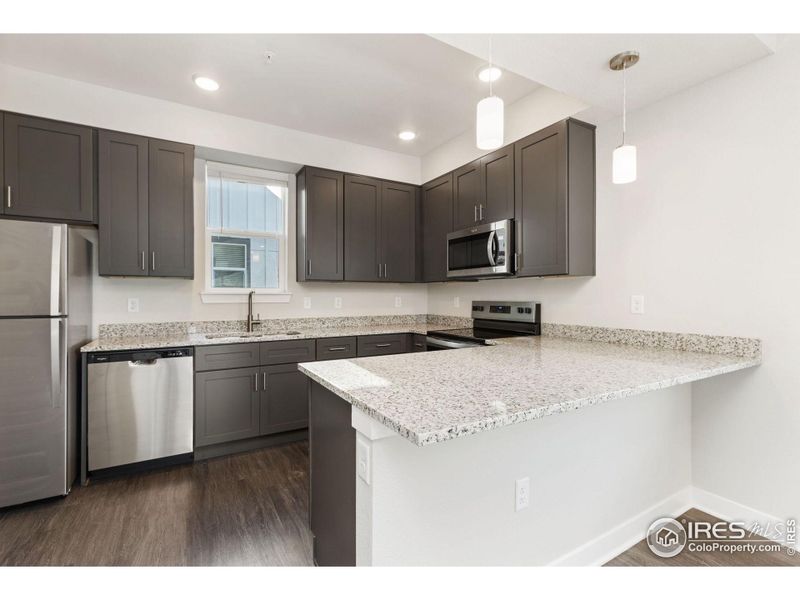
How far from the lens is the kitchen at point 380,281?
1.42 meters

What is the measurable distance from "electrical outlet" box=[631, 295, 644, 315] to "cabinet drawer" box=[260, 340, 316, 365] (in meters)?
2.39

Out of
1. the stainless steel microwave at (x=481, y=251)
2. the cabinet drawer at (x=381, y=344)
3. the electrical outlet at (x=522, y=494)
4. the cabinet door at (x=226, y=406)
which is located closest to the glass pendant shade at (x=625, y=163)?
the stainless steel microwave at (x=481, y=251)

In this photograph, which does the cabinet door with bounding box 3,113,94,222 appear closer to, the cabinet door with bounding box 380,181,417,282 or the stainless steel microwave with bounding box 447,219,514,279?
the cabinet door with bounding box 380,181,417,282

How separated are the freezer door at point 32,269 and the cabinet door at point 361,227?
81.4 inches

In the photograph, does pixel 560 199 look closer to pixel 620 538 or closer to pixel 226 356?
pixel 620 538

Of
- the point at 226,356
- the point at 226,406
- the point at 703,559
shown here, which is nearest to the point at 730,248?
the point at 703,559

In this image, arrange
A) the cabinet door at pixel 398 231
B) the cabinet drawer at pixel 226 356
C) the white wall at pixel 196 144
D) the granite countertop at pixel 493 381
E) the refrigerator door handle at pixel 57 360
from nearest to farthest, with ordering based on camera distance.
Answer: the granite countertop at pixel 493 381 → the refrigerator door handle at pixel 57 360 → the white wall at pixel 196 144 → the cabinet drawer at pixel 226 356 → the cabinet door at pixel 398 231

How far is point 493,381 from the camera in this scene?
4.51 ft

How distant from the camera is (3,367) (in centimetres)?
206

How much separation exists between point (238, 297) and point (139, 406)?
1.18 meters

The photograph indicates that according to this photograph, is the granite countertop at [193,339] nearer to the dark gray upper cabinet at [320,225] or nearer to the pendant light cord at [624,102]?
the dark gray upper cabinet at [320,225]

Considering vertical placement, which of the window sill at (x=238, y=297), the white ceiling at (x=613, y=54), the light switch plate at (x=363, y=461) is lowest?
the light switch plate at (x=363, y=461)
